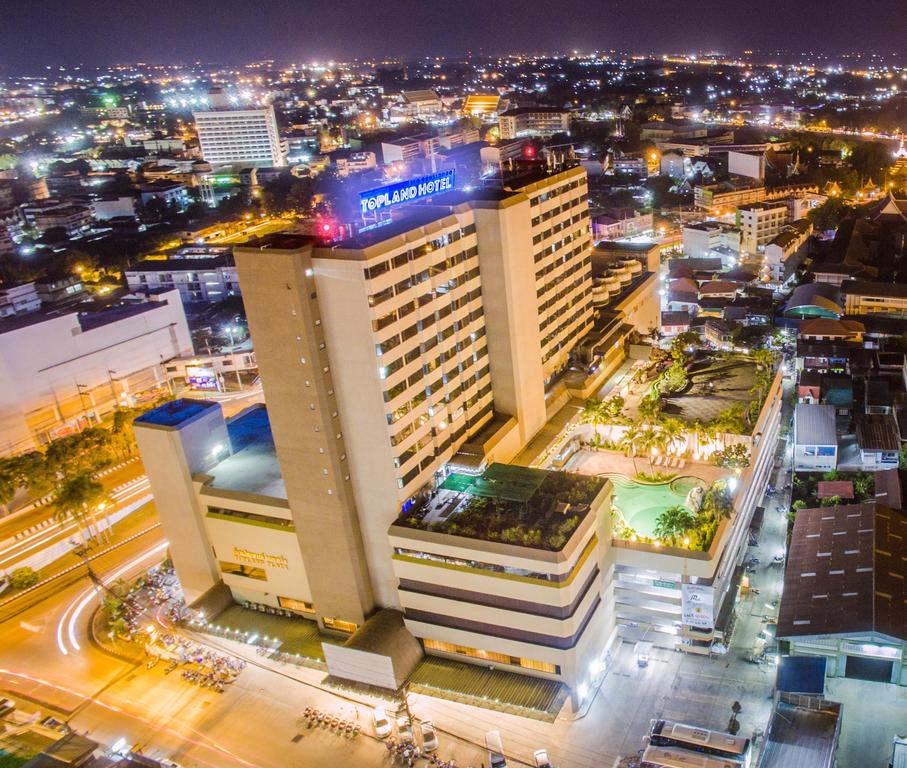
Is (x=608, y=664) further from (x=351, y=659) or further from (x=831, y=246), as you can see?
(x=831, y=246)

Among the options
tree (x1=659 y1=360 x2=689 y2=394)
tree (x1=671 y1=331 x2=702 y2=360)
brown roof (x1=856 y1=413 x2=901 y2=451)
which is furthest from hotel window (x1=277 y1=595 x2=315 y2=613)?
brown roof (x1=856 y1=413 x2=901 y2=451)

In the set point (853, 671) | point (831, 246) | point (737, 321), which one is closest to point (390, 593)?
point (853, 671)

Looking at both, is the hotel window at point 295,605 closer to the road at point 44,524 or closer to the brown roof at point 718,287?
the road at point 44,524

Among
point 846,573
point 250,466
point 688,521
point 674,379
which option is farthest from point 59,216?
point 846,573

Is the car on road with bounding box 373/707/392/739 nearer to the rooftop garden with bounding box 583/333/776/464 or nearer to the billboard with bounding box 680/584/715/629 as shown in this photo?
the billboard with bounding box 680/584/715/629

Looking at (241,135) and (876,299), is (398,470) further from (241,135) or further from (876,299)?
(241,135)

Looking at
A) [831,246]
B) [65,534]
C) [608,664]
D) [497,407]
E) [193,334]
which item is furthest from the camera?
[831,246]

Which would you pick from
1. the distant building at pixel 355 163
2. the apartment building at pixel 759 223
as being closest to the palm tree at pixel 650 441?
the apartment building at pixel 759 223
